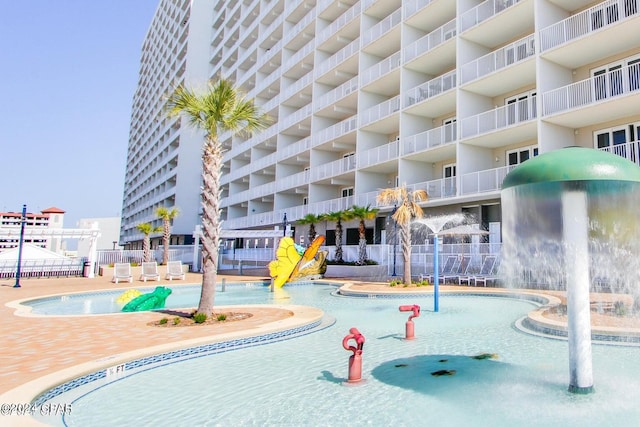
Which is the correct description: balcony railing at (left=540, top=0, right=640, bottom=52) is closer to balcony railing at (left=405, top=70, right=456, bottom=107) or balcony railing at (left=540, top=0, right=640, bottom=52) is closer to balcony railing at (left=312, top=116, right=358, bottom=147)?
balcony railing at (left=405, top=70, right=456, bottom=107)

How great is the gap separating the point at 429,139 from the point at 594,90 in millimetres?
8531

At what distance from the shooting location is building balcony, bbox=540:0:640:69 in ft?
49.3

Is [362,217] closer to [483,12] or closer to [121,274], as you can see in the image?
[483,12]

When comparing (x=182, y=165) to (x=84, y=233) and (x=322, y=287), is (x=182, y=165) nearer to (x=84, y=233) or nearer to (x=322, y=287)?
(x=84, y=233)

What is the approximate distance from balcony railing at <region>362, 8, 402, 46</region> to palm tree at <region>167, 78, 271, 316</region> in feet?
64.6

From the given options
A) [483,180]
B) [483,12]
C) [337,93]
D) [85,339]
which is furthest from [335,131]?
[85,339]

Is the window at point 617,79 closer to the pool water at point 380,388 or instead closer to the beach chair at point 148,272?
the pool water at point 380,388

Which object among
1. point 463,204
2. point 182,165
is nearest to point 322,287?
point 463,204

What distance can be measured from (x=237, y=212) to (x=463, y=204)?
3074 centimetres

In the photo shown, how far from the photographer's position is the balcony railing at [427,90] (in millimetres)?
22861

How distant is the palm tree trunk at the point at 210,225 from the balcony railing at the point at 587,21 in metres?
15.5

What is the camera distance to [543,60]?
17.5m

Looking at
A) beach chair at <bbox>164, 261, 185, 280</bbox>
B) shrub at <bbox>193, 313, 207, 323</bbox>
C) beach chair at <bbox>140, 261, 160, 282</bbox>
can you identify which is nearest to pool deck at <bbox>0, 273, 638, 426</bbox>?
shrub at <bbox>193, 313, 207, 323</bbox>

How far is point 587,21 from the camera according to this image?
54.1 ft
